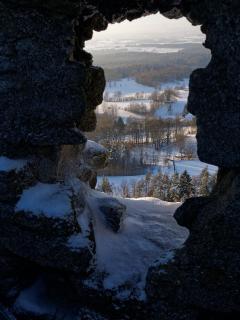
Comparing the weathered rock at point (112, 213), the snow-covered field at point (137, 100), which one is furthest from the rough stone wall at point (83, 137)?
the snow-covered field at point (137, 100)

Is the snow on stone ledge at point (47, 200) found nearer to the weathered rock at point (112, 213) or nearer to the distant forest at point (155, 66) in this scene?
the weathered rock at point (112, 213)

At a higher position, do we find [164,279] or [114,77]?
[164,279]

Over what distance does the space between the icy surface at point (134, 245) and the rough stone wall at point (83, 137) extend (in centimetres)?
28

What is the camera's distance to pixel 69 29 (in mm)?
4551

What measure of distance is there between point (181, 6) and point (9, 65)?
198 centimetres

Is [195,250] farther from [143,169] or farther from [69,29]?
[143,169]

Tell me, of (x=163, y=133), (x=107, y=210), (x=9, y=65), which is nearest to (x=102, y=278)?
(x=107, y=210)

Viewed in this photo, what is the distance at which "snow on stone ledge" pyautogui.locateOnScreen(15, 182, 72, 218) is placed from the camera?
480cm

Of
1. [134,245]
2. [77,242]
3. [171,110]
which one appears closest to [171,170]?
[171,110]

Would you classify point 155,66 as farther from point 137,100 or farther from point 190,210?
point 190,210

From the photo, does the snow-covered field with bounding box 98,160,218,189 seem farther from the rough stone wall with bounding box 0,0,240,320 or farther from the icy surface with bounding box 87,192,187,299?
the rough stone wall with bounding box 0,0,240,320

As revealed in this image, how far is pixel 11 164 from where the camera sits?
16.0 ft

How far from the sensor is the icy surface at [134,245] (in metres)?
4.79

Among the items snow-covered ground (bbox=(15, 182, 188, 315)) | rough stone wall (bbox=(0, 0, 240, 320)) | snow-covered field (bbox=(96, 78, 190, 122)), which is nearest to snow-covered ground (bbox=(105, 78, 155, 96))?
snow-covered field (bbox=(96, 78, 190, 122))
